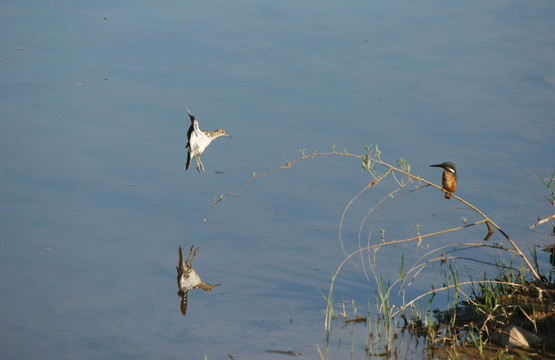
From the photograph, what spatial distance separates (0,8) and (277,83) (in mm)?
3845

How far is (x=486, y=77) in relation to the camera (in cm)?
859

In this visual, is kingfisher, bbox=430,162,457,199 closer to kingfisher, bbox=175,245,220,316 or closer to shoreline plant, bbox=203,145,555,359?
shoreline plant, bbox=203,145,555,359

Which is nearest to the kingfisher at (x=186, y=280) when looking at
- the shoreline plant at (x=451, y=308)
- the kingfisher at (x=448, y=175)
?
the shoreline plant at (x=451, y=308)

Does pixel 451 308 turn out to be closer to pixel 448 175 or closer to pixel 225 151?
pixel 448 175

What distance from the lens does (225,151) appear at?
666 cm

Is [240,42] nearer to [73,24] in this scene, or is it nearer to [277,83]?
[277,83]

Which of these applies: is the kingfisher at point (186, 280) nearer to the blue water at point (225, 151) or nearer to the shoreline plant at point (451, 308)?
the blue water at point (225, 151)

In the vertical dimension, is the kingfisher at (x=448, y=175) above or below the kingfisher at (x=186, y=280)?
above

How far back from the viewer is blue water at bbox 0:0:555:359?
475 centimetres

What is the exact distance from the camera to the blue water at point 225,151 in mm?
4746

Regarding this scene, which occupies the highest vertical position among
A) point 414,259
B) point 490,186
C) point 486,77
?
point 486,77

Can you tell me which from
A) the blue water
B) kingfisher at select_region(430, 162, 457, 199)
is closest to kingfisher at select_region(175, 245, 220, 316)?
the blue water

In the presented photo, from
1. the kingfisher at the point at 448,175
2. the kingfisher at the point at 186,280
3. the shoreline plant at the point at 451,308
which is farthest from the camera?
the kingfisher at the point at 186,280

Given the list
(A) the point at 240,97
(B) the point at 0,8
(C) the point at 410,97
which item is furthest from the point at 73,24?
(C) the point at 410,97
